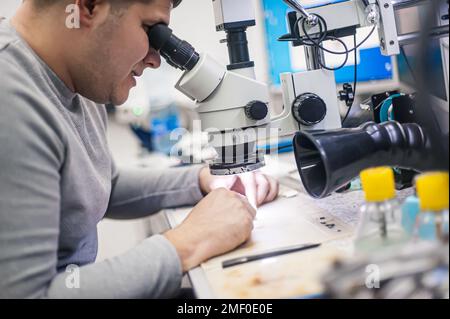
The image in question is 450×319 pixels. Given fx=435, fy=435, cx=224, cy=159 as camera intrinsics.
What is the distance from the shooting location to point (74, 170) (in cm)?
89

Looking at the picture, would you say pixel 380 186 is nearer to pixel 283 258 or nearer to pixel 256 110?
pixel 283 258

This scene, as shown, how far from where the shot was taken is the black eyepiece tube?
94 centimetres

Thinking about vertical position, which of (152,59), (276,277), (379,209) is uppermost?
(152,59)

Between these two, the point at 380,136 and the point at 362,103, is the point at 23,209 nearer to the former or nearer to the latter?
the point at 380,136

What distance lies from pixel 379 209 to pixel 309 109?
1.68 feet

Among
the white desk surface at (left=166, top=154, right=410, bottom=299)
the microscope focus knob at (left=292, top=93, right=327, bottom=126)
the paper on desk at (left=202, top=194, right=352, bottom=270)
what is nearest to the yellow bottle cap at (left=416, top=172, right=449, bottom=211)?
the white desk surface at (left=166, top=154, right=410, bottom=299)

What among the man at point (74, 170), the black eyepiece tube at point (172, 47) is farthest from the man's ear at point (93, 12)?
the black eyepiece tube at point (172, 47)

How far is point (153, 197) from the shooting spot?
1.44 metres

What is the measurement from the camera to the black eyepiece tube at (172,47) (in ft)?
3.08

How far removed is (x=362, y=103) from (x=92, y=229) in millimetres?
793

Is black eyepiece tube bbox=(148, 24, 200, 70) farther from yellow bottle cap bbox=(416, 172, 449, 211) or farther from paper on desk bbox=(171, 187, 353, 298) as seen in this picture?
yellow bottle cap bbox=(416, 172, 449, 211)

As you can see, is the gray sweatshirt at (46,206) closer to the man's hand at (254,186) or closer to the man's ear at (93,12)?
the man's ear at (93,12)

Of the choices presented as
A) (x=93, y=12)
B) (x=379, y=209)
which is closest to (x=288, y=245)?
(x=379, y=209)

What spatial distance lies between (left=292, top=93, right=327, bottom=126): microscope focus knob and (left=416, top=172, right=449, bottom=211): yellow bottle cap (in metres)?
0.55
